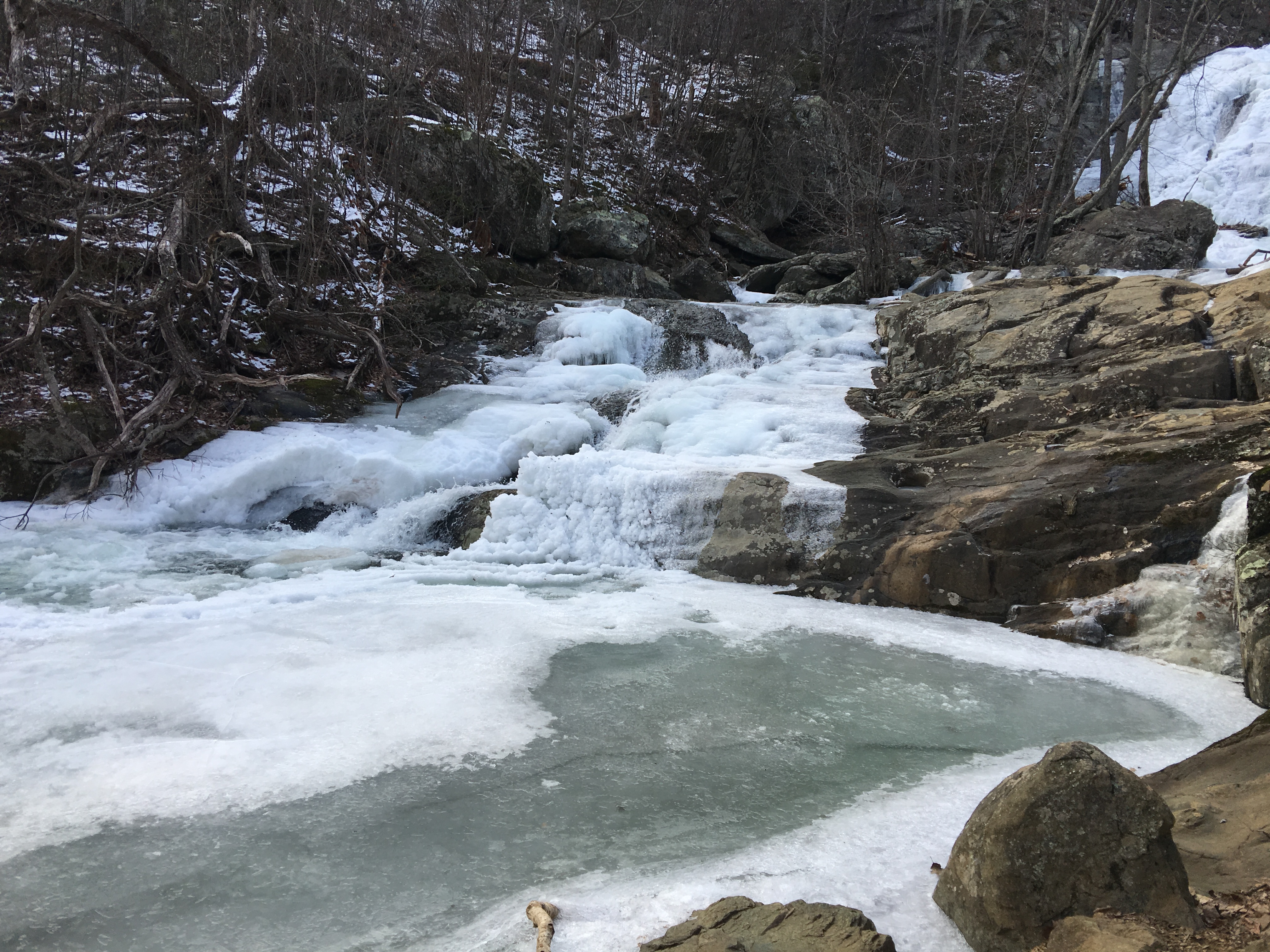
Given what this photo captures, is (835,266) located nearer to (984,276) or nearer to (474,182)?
(984,276)

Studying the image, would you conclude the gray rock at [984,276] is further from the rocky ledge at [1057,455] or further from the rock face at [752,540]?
the rock face at [752,540]

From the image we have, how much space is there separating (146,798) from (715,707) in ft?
6.83

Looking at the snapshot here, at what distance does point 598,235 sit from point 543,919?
1224cm

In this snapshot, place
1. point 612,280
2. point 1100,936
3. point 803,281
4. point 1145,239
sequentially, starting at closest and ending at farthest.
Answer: point 1100,936
point 1145,239
point 612,280
point 803,281

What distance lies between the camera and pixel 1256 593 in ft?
12.0

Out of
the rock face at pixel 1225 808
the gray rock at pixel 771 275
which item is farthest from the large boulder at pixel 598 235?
the rock face at pixel 1225 808

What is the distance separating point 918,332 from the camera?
8.51 meters

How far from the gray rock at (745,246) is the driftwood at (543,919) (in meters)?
14.8

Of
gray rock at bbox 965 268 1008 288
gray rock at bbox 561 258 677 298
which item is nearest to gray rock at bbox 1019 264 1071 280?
gray rock at bbox 965 268 1008 288

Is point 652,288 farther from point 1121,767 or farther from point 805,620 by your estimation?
point 1121,767

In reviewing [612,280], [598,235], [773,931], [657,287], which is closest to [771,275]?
[657,287]

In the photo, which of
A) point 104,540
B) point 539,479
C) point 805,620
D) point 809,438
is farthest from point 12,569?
point 809,438

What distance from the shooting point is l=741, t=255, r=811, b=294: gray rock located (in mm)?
14133

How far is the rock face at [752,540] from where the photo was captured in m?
5.47
